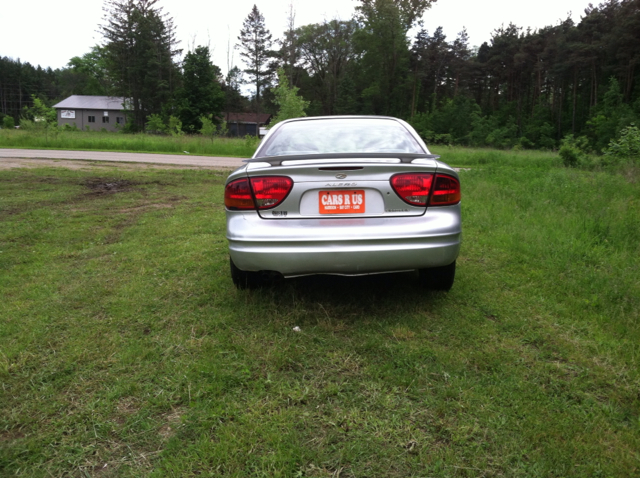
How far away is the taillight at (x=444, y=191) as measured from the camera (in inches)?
119

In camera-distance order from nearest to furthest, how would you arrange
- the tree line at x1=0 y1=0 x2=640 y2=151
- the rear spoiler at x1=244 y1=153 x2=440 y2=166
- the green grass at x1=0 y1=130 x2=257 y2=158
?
the rear spoiler at x1=244 y1=153 x2=440 y2=166 < the green grass at x1=0 y1=130 x2=257 y2=158 < the tree line at x1=0 y1=0 x2=640 y2=151

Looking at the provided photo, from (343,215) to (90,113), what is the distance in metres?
79.9

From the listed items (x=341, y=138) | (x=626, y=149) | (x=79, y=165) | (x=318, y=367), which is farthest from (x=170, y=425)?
(x=79, y=165)

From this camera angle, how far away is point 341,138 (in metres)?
3.70

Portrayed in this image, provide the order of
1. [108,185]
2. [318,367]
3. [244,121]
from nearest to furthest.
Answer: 1. [318,367]
2. [108,185]
3. [244,121]

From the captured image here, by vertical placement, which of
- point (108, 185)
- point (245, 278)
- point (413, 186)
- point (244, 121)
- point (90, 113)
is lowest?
point (245, 278)

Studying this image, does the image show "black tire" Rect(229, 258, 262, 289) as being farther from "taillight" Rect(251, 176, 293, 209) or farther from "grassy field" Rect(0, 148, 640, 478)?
"taillight" Rect(251, 176, 293, 209)

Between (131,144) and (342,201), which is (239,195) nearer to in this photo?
(342,201)

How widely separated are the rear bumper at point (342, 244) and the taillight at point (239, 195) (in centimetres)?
8

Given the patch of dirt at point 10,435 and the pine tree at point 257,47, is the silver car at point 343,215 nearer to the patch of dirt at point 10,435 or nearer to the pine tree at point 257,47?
the patch of dirt at point 10,435

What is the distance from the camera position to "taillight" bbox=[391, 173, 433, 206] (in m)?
2.95

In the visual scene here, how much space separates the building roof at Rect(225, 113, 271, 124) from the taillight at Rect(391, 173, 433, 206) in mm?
65126

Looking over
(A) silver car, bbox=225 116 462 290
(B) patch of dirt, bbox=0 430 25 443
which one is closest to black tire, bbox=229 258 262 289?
(A) silver car, bbox=225 116 462 290

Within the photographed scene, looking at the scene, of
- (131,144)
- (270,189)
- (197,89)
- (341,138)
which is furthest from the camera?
(197,89)
